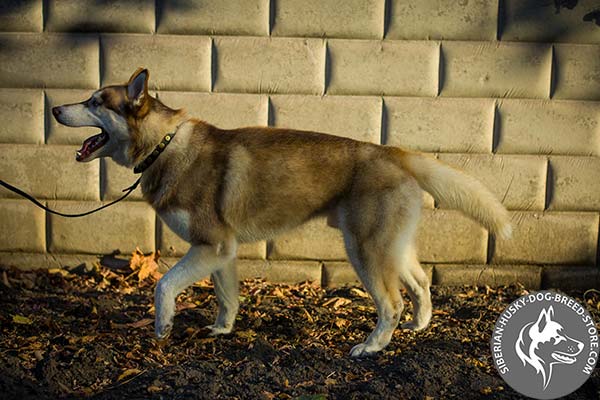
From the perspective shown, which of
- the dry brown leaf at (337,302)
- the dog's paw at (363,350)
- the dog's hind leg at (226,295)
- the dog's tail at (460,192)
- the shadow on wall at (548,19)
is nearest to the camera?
the dog's paw at (363,350)

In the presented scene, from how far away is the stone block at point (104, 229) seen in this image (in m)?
5.43

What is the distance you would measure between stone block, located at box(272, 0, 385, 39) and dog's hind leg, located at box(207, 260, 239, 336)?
1.94 metres

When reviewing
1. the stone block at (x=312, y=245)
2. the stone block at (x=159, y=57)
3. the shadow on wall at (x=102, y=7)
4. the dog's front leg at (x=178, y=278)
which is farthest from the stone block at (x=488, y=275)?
the shadow on wall at (x=102, y=7)

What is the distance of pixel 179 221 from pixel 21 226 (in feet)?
6.45

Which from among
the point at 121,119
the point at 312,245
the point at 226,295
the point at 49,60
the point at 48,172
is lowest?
the point at 226,295

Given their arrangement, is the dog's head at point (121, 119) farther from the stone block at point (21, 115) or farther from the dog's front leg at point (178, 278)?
the stone block at point (21, 115)

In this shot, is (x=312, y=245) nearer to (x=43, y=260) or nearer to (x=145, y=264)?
(x=145, y=264)

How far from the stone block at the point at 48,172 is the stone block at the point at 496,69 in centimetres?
287

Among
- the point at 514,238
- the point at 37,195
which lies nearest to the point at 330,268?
the point at 514,238

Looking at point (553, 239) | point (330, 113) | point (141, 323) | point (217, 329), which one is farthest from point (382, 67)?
point (141, 323)

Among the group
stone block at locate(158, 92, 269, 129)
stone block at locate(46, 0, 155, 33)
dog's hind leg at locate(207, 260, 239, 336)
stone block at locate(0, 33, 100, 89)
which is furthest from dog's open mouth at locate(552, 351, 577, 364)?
stone block at locate(0, 33, 100, 89)

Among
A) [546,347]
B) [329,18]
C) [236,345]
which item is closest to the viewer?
[546,347]

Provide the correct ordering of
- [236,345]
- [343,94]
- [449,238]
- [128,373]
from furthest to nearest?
[449,238] < [343,94] < [236,345] < [128,373]

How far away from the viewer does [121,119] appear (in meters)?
4.20
